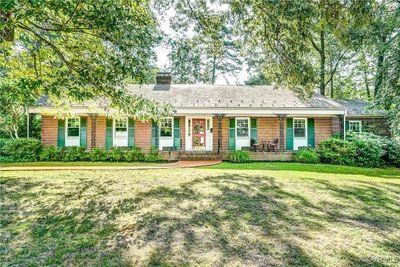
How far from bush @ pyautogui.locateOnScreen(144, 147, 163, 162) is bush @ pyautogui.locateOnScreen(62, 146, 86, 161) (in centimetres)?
345

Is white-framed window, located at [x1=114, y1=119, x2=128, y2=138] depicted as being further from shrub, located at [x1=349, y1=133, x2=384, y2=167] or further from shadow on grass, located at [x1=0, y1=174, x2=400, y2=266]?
shrub, located at [x1=349, y1=133, x2=384, y2=167]

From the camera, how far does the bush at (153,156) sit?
14234 millimetres

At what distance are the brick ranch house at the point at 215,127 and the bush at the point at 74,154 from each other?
3.31ft

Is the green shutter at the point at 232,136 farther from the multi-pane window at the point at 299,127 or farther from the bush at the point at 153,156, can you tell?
the bush at the point at 153,156

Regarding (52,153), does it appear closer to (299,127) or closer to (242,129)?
(242,129)

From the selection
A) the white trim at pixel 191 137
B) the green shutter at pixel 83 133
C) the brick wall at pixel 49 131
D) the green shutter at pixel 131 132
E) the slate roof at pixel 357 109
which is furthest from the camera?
the slate roof at pixel 357 109

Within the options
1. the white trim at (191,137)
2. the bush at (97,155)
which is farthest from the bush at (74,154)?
the white trim at (191,137)

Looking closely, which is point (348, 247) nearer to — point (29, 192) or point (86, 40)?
point (29, 192)

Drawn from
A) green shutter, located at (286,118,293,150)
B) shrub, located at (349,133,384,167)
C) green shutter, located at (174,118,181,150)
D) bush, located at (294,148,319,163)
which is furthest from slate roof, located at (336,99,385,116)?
green shutter, located at (174,118,181,150)

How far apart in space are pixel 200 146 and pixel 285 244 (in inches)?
522

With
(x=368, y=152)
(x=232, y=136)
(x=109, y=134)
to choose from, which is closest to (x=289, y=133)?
(x=232, y=136)

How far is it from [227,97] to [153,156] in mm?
6492

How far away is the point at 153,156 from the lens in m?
14.3

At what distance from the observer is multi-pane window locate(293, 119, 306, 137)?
1683 centimetres
